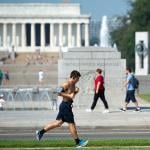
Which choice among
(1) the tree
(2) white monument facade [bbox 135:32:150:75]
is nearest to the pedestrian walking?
(2) white monument facade [bbox 135:32:150:75]

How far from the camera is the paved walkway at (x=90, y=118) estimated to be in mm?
24344

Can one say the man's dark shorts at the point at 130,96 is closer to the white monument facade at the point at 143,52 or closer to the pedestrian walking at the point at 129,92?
the pedestrian walking at the point at 129,92

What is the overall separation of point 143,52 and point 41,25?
70.3 metres

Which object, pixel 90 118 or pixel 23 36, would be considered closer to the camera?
pixel 90 118

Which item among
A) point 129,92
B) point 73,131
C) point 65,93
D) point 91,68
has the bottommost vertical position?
point 73,131

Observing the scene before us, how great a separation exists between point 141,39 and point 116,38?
32659mm

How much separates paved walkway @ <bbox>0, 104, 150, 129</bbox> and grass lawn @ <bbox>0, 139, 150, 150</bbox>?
5.07 m

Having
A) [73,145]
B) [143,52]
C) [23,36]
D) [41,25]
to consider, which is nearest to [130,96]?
[73,145]

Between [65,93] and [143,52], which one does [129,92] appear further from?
[143,52]

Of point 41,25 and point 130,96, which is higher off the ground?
point 41,25

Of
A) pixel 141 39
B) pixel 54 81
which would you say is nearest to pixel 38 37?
pixel 54 81

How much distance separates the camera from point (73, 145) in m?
18.4

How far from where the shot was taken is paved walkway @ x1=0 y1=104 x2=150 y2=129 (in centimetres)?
2434

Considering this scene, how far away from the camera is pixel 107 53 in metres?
31.4
